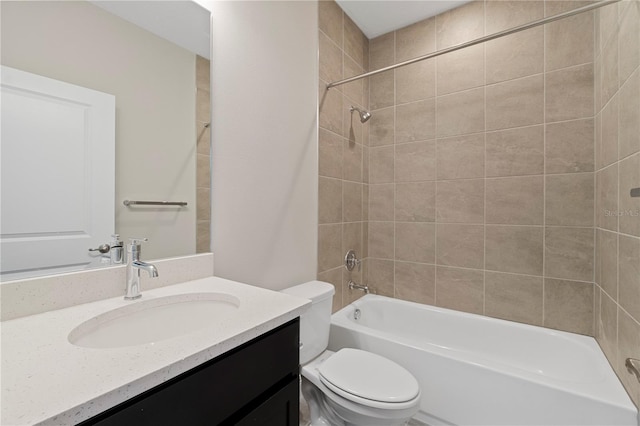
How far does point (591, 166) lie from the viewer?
1.61m

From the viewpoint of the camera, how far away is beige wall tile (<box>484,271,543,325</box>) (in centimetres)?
176

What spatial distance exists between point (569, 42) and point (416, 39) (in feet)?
3.09

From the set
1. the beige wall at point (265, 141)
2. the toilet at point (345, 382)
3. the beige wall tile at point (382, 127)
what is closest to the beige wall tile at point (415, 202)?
the beige wall tile at point (382, 127)

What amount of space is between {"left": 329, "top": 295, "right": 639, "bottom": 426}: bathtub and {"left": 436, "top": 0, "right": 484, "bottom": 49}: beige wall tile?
1912 mm

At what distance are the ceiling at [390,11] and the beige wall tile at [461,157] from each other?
919 mm

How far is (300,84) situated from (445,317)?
5.93 ft

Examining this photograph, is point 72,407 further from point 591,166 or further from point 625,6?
point 591,166

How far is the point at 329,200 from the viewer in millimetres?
1940

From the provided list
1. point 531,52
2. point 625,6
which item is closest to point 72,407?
point 625,6

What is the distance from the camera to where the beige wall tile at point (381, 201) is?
2275 millimetres

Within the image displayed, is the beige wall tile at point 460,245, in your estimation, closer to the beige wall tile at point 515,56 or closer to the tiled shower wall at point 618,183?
the tiled shower wall at point 618,183

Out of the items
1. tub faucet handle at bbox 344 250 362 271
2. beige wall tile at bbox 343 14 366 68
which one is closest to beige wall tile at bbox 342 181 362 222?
tub faucet handle at bbox 344 250 362 271

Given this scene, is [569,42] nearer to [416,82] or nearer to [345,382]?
[416,82]

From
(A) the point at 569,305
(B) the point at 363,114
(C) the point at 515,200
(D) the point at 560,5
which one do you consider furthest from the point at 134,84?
(A) the point at 569,305
